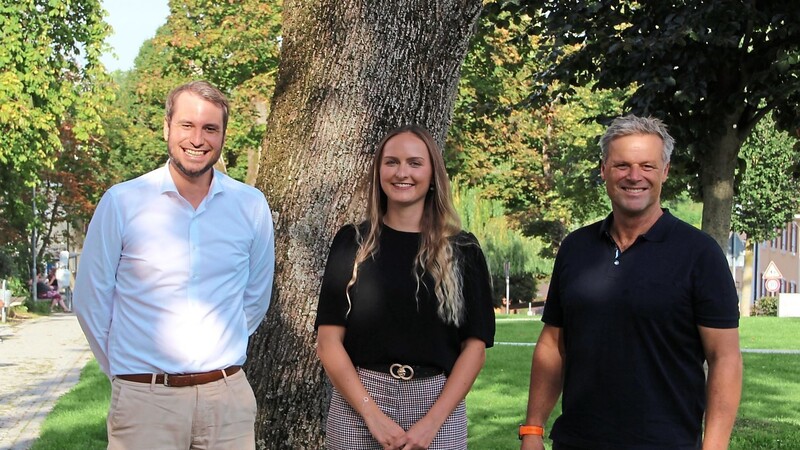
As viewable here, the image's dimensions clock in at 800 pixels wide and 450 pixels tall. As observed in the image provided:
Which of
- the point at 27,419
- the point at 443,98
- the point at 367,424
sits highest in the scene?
the point at 443,98

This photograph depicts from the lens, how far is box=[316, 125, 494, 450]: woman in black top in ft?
12.9

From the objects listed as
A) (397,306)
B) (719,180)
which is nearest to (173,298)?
(397,306)

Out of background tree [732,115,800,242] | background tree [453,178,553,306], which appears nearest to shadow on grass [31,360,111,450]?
background tree [732,115,800,242]

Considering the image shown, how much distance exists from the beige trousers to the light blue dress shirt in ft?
0.25

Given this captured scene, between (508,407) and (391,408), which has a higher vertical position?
(391,408)

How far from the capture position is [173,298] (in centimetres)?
414

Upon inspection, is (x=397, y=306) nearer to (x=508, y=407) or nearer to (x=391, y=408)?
(x=391, y=408)

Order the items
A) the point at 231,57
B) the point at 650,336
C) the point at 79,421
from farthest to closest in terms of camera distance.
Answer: the point at 231,57, the point at 79,421, the point at 650,336

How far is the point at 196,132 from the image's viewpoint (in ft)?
13.8

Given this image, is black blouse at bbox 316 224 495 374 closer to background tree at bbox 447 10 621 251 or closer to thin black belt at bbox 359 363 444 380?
thin black belt at bbox 359 363 444 380

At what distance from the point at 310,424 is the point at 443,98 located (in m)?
1.79

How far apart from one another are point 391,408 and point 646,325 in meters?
0.91

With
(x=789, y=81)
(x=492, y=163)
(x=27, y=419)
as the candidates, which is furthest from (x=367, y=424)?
(x=492, y=163)

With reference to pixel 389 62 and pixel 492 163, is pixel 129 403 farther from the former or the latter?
pixel 492 163
